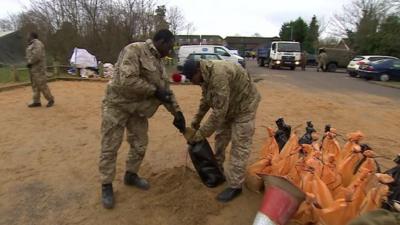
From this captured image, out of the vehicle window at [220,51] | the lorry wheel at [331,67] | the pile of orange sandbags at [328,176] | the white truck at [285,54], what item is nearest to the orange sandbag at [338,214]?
the pile of orange sandbags at [328,176]

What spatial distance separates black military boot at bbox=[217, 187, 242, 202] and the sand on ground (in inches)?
2.3

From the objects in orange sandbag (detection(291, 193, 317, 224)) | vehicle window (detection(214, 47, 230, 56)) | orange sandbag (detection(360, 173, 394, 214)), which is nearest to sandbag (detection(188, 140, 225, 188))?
orange sandbag (detection(291, 193, 317, 224))

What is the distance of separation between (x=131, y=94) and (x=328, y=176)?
2007mm

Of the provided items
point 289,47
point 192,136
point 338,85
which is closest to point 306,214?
point 192,136

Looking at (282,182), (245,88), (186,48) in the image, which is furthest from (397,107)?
(186,48)

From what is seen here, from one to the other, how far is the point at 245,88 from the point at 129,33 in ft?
64.7

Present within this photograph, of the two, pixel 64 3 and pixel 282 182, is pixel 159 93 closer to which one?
pixel 282 182

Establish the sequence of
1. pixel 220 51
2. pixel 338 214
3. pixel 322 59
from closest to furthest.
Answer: pixel 338 214 < pixel 220 51 < pixel 322 59

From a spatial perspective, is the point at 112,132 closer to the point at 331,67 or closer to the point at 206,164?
the point at 206,164

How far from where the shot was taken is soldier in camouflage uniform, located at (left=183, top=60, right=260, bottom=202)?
395 centimetres

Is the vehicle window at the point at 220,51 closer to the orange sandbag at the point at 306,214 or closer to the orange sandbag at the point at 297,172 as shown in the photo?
the orange sandbag at the point at 297,172

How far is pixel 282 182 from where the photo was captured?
3041mm

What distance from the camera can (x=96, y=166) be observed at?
17.8ft

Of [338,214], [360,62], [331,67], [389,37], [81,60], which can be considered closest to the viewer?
[338,214]
